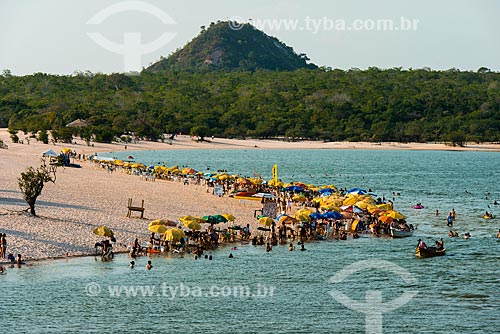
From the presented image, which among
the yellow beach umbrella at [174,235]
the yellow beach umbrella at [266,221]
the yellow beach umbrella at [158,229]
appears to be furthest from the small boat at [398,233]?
the yellow beach umbrella at [158,229]

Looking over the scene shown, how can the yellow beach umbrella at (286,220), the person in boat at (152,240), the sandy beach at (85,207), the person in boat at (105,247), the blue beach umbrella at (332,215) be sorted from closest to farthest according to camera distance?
the person in boat at (105,247) → the sandy beach at (85,207) → the person in boat at (152,240) → the yellow beach umbrella at (286,220) → the blue beach umbrella at (332,215)

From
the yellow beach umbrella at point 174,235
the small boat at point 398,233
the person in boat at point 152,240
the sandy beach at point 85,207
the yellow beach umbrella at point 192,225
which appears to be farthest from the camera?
the small boat at point 398,233

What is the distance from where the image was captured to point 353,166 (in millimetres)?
103312

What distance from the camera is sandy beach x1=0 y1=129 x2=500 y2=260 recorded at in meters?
32.4

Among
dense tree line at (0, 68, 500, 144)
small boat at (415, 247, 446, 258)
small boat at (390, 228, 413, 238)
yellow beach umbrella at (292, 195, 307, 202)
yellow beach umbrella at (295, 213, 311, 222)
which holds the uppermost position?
dense tree line at (0, 68, 500, 144)

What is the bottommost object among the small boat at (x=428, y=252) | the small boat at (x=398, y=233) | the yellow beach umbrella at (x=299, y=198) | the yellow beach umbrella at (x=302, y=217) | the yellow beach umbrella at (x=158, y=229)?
the small boat at (x=428, y=252)

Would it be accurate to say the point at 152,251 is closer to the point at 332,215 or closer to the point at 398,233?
the point at 332,215

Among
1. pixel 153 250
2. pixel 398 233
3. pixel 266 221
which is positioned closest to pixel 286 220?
pixel 266 221

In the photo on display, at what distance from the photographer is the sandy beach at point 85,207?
32.4 metres

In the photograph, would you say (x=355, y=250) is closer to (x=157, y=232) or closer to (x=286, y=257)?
(x=286, y=257)

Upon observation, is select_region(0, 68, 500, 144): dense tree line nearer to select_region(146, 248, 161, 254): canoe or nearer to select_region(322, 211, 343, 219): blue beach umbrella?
select_region(322, 211, 343, 219): blue beach umbrella

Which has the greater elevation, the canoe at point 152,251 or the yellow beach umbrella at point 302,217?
the yellow beach umbrella at point 302,217

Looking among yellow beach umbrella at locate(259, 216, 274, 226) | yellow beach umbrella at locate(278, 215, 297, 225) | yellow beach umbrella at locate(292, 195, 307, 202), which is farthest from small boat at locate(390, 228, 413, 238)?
yellow beach umbrella at locate(292, 195, 307, 202)

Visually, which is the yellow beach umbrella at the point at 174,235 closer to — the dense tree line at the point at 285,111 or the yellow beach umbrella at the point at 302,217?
the yellow beach umbrella at the point at 302,217
